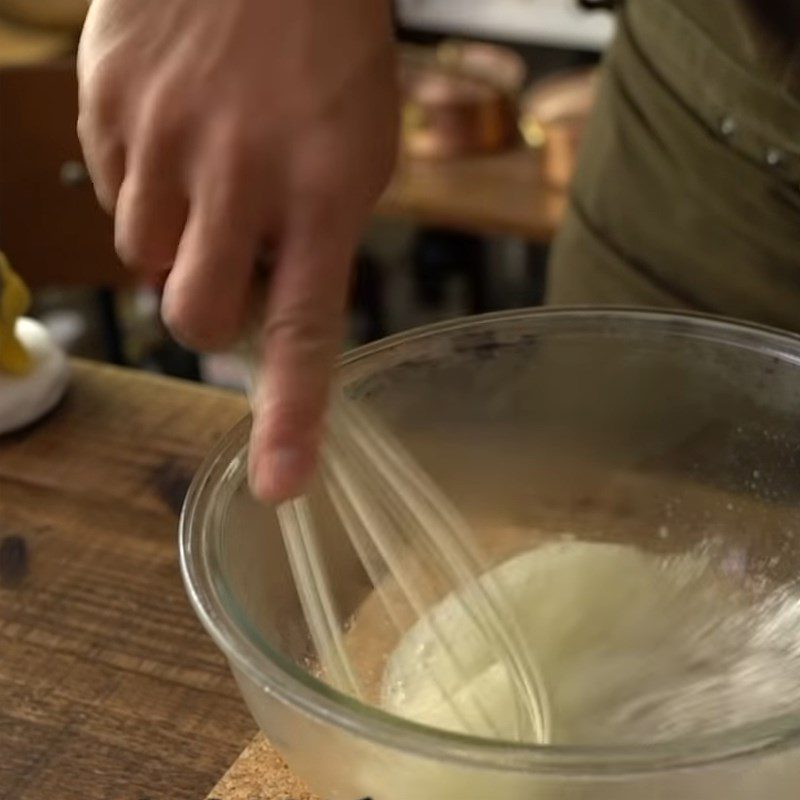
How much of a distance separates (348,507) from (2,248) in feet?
2.25

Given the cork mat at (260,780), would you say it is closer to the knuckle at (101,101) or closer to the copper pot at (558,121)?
the knuckle at (101,101)

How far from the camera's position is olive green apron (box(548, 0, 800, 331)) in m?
0.71

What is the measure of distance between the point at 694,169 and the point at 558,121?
59cm

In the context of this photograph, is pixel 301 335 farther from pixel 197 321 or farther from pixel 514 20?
pixel 514 20

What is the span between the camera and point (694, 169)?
2.56 ft

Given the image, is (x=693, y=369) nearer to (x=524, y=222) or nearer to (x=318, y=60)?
(x=318, y=60)

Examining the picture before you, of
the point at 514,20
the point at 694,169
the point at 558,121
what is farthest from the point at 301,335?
the point at 514,20

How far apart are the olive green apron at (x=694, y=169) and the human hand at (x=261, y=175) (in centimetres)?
36

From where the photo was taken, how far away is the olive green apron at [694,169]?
71 centimetres

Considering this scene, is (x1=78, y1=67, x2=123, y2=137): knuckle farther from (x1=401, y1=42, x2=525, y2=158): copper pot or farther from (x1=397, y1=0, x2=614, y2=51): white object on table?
(x1=397, y1=0, x2=614, y2=51): white object on table

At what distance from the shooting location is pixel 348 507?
480 mm

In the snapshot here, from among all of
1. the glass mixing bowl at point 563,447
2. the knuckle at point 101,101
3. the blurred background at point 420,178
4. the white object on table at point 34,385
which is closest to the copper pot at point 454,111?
the blurred background at point 420,178

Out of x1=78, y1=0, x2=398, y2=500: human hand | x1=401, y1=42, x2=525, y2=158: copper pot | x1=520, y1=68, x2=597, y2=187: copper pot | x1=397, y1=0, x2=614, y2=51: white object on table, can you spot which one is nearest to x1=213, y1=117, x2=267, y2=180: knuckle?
x1=78, y1=0, x2=398, y2=500: human hand

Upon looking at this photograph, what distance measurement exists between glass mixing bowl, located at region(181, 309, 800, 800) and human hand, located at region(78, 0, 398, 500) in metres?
0.08
